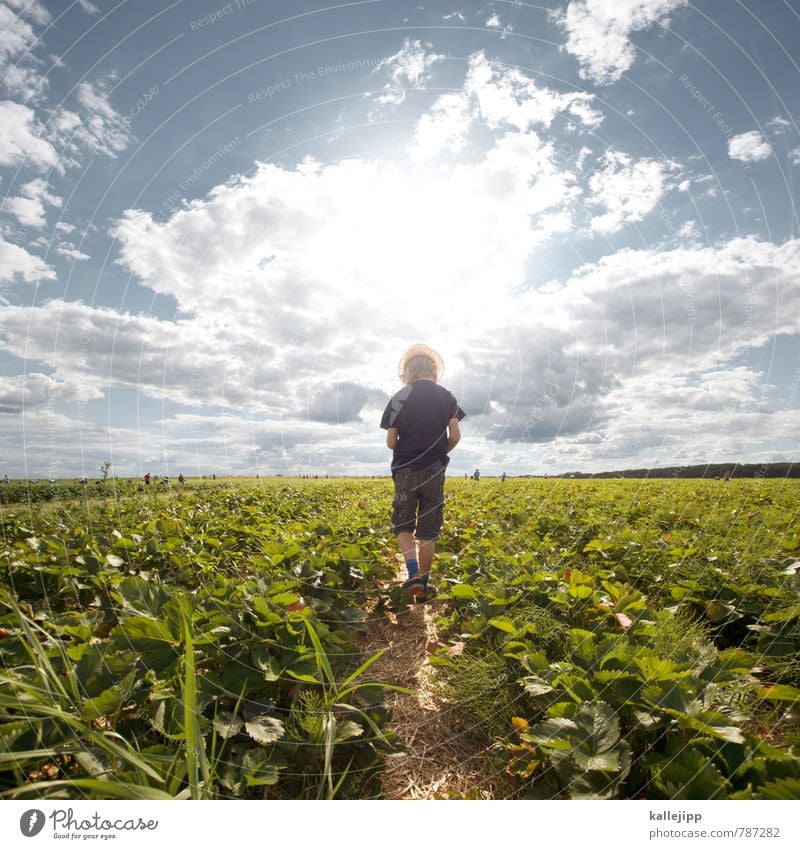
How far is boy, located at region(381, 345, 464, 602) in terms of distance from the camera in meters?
5.07

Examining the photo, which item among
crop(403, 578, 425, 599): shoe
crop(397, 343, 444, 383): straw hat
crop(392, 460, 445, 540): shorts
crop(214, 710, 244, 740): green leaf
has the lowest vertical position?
crop(403, 578, 425, 599): shoe

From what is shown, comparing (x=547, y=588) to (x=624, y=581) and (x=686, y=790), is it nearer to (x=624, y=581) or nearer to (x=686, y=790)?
(x=624, y=581)

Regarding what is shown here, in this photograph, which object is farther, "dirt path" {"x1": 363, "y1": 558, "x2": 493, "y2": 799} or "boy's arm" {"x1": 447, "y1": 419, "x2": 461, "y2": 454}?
"boy's arm" {"x1": 447, "y1": 419, "x2": 461, "y2": 454}

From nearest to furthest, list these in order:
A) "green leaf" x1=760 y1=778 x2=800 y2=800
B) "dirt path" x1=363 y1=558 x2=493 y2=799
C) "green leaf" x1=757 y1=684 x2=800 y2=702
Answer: "green leaf" x1=760 y1=778 x2=800 y2=800, "green leaf" x1=757 y1=684 x2=800 y2=702, "dirt path" x1=363 y1=558 x2=493 y2=799

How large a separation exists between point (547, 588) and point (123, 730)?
2.87m

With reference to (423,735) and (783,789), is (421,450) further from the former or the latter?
(783,789)

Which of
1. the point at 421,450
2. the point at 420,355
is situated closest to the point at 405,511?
the point at 421,450

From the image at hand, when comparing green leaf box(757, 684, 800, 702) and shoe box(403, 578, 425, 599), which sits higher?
green leaf box(757, 684, 800, 702)

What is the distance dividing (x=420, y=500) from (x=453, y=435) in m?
0.92

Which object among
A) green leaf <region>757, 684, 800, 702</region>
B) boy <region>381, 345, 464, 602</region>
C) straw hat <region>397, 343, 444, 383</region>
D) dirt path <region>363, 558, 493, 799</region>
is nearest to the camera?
green leaf <region>757, 684, 800, 702</region>

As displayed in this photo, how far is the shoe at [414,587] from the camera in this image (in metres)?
4.43
